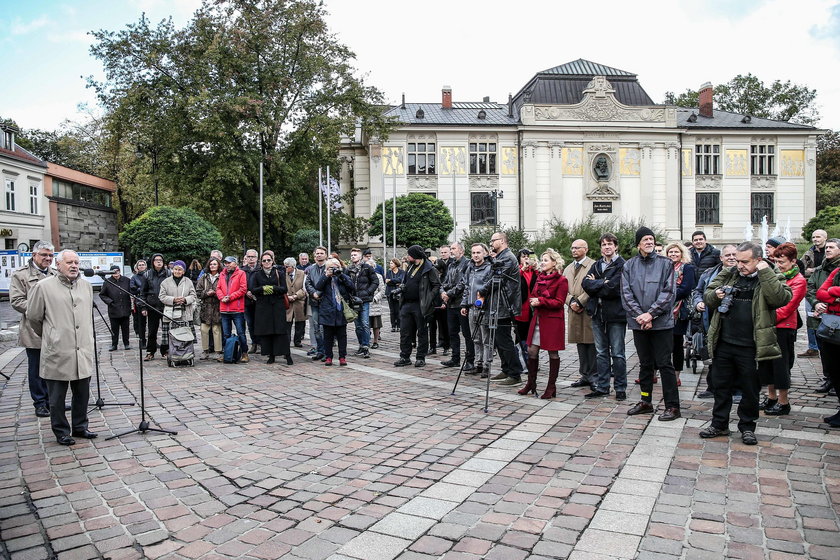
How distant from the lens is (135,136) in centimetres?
3020

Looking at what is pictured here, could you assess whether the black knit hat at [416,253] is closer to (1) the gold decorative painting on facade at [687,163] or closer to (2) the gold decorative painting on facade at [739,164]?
(1) the gold decorative painting on facade at [687,163]

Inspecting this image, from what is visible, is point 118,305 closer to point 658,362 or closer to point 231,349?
point 231,349

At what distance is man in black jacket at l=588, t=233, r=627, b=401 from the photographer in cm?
797

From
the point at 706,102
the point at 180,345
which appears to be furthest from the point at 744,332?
the point at 706,102

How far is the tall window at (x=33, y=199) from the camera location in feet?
141

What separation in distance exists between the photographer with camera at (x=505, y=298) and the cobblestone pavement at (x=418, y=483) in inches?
46.0

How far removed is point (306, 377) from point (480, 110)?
121ft

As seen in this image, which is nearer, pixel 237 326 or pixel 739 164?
pixel 237 326

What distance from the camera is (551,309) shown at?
8180mm

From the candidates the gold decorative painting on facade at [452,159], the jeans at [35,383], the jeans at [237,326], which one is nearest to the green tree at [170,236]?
the jeans at [237,326]

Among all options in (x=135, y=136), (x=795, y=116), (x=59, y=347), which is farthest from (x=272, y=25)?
(x=795, y=116)

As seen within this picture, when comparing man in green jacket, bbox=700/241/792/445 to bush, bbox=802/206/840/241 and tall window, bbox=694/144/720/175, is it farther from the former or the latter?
tall window, bbox=694/144/720/175

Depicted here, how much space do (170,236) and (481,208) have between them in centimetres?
2636

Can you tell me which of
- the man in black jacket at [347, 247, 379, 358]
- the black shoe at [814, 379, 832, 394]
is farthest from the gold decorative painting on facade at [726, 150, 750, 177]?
the black shoe at [814, 379, 832, 394]
